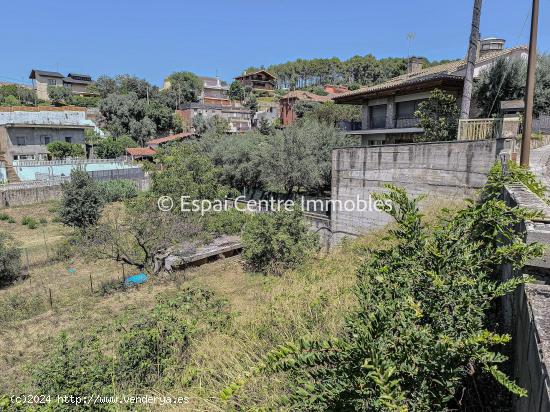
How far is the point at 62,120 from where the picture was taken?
109ft

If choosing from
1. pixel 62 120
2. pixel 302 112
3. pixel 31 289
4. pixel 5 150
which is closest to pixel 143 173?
pixel 62 120

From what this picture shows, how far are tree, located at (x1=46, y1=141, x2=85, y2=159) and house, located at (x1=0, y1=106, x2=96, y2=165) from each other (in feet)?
2.91

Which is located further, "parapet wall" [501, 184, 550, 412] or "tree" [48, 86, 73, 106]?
"tree" [48, 86, 73, 106]

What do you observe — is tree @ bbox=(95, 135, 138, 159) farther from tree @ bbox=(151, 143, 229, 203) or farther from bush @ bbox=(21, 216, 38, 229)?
tree @ bbox=(151, 143, 229, 203)

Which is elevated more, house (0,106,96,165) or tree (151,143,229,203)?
house (0,106,96,165)

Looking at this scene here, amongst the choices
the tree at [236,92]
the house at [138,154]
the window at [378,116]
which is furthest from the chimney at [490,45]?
the tree at [236,92]

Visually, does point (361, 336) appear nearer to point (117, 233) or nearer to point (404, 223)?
point (404, 223)

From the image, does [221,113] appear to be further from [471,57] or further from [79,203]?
[471,57]

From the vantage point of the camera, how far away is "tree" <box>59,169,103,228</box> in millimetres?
18328

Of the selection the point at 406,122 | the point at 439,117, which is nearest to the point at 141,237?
the point at 439,117

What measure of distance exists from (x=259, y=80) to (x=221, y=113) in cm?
3323

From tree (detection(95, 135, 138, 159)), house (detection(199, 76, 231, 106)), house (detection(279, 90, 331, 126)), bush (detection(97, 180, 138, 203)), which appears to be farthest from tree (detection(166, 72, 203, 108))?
bush (detection(97, 180, 138, 203))

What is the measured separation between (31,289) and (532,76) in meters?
17.2

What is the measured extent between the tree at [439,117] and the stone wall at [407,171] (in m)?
2.92
